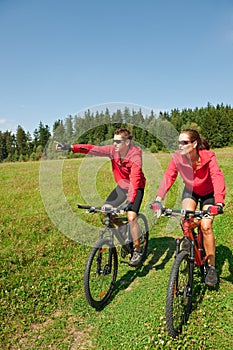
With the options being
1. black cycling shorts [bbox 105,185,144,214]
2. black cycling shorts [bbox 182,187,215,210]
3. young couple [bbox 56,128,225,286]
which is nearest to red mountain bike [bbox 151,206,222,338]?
young couple [bbox 56,128,225,286]

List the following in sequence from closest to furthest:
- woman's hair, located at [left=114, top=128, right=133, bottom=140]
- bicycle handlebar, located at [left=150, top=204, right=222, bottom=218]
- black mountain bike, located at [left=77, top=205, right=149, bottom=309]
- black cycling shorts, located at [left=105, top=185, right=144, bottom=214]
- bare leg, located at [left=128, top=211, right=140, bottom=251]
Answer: bicycle handlebar, located at [left=150, top=204, right=222, bottom=218] → black mountain bike, located at [left=77, top=205, right=149, bottom=309] → woman's hair, located at [left=114, top=128, right=133, bottom=140] → bare leg, located at [left=128, top=211, right=140, bottom=251] → black cycling shorts, located at [left=105, top=185, right=144, bottom=214]

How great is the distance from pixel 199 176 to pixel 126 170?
1.65 meters

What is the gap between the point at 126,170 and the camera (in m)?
6.68

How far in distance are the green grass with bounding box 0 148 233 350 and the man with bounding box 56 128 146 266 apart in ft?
4.03

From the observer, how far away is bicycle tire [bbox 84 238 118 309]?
5371 mm

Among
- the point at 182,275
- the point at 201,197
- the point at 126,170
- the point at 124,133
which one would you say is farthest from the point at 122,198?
the point at 182,275

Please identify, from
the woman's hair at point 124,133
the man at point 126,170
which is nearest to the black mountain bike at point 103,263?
the man at point 126,170

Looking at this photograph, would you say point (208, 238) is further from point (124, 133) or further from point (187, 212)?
point (124, 133)

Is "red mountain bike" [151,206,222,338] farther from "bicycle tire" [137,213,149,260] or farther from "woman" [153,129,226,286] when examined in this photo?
"bicycle tire" [137,213,149,260]

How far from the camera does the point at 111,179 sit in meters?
16.0

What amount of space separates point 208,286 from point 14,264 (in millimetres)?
4199

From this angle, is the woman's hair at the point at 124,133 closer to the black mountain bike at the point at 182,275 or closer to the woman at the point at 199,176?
the woman at the point at 199,176

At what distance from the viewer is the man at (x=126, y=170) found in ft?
20.8

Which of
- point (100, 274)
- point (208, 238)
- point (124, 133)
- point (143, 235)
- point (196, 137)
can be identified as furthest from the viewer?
point (143, 235)
